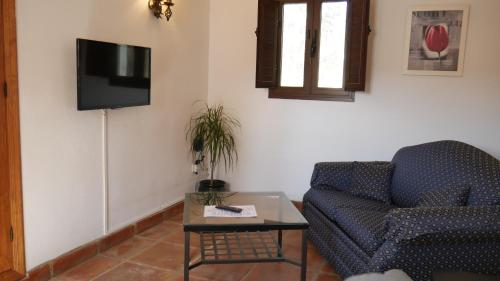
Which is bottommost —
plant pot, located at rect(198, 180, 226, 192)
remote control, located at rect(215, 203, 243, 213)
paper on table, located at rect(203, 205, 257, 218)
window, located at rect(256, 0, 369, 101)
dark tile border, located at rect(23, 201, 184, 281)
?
dark tile border, located at rect(23, 201, 184, 281)

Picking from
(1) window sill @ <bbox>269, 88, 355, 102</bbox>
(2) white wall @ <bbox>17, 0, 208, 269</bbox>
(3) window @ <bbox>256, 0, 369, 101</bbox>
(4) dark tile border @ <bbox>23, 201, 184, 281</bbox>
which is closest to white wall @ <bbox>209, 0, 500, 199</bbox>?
(1) window sill @ <bbox>269, 88, 355, 102</bbox>

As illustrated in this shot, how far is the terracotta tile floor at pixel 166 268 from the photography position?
2844 mm

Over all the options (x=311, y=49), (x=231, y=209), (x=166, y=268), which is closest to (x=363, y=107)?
(x=311, y=49)

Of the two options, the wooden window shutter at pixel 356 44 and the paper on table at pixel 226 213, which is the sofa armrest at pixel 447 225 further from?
the wooden window shutter at pixel 356 44

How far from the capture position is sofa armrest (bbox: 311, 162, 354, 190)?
137 inches

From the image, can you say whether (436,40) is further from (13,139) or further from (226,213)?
(13,139)

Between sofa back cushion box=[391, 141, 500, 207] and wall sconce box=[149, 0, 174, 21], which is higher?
wall sconce box=[149, 0, 174, 21]

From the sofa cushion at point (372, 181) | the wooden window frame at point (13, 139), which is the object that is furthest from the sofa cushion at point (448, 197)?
the wooden window frame at point (13, 139)

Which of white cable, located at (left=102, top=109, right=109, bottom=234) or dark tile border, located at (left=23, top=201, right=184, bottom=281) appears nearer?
dark tile border, located at (left=23, top=201, right=184, bottom=281)

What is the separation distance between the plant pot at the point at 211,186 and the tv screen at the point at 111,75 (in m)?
1.22

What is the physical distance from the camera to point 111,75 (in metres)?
2.96

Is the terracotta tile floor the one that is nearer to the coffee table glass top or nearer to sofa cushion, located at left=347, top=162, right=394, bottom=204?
the coffee table glass top

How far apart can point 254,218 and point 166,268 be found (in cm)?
82

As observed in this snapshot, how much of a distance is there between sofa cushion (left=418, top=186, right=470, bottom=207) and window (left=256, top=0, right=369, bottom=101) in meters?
1.50
